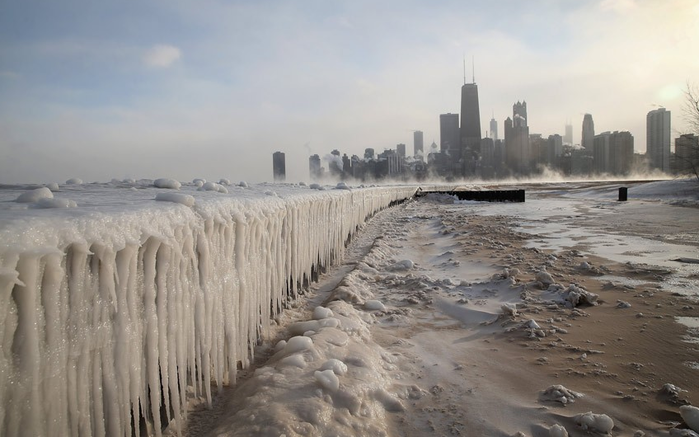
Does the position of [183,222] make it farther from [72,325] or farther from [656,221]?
[656,221]

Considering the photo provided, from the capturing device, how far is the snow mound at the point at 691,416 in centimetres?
226

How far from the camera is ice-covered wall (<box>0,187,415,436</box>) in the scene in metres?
1.48

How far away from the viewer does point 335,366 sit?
287cm

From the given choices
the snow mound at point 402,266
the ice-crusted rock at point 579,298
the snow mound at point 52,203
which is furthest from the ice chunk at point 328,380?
the snow mound at point 402,266

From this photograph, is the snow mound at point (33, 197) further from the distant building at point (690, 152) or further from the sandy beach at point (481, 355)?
the distant building at point (690, 152)

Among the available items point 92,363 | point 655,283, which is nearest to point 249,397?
point 92,363

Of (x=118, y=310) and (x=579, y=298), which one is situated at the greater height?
(x=118, y=310)

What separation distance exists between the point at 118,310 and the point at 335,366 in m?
1.52

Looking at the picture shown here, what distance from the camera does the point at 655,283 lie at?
5.00 metres

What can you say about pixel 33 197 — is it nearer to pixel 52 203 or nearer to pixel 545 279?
pixel 52 203

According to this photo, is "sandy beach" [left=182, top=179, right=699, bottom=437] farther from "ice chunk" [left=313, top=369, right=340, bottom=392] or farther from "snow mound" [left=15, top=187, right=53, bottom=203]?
"snow mound" [left=15, top=187, right=53, bottom=203]

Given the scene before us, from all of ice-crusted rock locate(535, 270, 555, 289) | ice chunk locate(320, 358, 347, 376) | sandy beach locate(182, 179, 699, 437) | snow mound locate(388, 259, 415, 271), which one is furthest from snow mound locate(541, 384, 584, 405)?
snow mound locate(388, 259, 415, 271)

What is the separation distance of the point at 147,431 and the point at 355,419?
3.78 ft

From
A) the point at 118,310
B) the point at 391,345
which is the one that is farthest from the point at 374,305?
the point at 118,310
